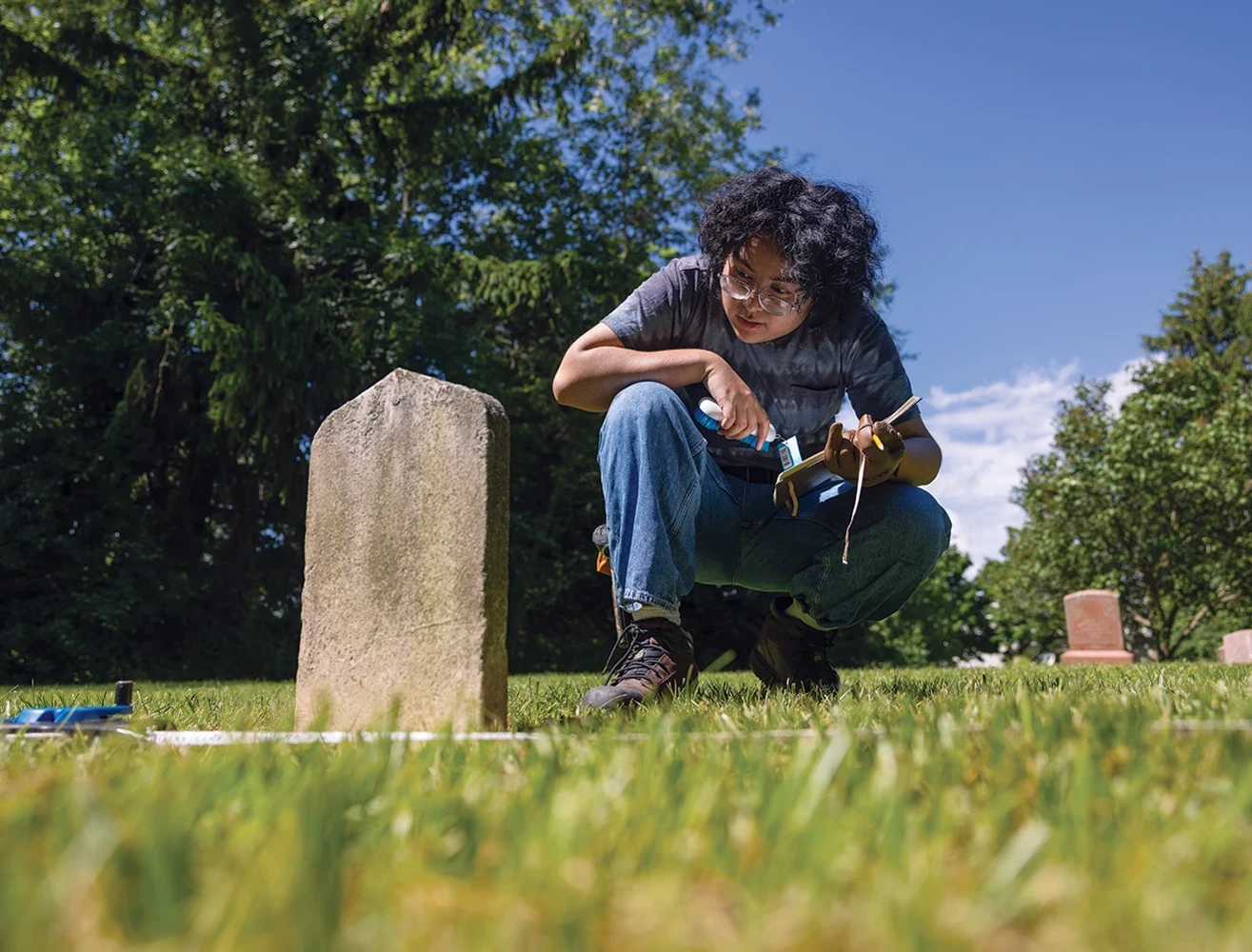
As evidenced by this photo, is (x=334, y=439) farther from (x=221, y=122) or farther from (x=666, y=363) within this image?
(x=221, y=122)

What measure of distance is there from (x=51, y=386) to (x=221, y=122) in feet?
16.0

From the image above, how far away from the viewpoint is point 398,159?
16266mm

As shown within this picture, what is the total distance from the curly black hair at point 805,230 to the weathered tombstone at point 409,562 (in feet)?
4.43

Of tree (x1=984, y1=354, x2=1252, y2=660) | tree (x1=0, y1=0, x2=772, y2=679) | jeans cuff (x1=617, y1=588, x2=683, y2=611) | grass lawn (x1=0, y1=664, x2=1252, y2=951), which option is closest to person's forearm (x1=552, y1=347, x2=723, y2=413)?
jeans cuff (x1=617, y1=588, x2=683, y2=611)

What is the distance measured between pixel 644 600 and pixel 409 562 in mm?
706

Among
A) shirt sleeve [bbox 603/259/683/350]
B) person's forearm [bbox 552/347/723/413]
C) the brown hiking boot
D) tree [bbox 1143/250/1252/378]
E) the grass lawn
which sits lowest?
the grass lawn

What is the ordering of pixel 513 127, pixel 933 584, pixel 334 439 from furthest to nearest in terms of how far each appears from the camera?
pixel 933 584, pixel 513 127, pixel 334 439

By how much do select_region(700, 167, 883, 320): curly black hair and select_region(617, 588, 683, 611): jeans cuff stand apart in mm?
1213

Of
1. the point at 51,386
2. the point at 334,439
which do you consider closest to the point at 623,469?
the point at 334,439

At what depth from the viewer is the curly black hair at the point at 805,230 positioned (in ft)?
11.0

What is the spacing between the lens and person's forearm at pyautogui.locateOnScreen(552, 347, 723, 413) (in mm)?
3242

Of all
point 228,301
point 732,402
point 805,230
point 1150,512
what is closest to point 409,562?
point 732,402

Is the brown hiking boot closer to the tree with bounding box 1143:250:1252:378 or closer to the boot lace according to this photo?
the boot lace

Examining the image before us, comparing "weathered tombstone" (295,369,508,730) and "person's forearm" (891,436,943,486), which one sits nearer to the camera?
"weathered tombstone" (295,369,508,730)
